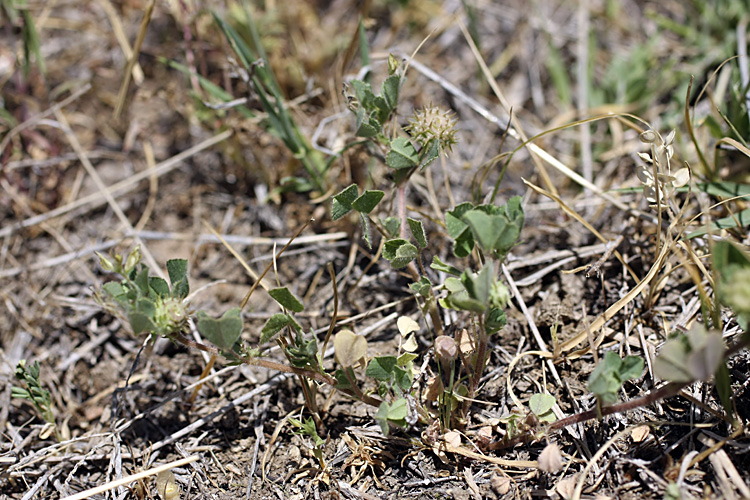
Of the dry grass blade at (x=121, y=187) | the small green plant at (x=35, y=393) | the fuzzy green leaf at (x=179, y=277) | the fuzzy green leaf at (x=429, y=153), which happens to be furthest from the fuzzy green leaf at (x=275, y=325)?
the dry grass blade at (x=121, y=187)

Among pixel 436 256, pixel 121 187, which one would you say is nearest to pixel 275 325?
pixel 436 256

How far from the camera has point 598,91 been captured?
3074 mm

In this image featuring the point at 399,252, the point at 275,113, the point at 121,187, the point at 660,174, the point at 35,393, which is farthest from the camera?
the point at 121,187

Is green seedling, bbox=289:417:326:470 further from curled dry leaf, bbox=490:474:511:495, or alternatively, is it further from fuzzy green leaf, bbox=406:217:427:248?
fuzzy green leaf, bbox=406:217:427:248

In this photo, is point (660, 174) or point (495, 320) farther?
point (660, 174)

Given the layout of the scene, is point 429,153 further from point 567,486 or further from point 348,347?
point 567,486

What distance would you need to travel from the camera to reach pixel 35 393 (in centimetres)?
204

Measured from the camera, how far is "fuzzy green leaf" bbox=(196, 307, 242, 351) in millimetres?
1443

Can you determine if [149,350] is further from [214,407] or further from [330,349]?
[330,349]

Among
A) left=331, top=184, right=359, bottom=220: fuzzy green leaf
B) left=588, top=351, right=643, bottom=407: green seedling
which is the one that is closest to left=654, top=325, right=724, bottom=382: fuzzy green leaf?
left=588, top=351, right=643, bottom=407: green seedling

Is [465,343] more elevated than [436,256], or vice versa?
[436,256]

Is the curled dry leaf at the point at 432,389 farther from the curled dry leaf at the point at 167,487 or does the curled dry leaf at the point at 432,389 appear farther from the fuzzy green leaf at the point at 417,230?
the curled dry leaf at the point at 167,487

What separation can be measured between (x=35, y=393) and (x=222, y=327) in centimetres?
105

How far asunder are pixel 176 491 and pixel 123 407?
486 mm
